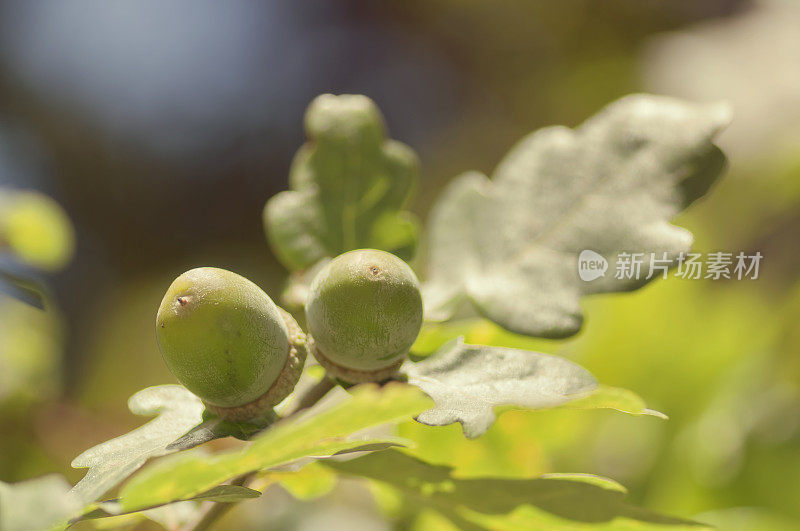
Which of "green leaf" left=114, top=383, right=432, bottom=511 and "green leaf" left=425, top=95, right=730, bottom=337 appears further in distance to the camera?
"green leaf" left=425, top=95, right=730, bottom=337

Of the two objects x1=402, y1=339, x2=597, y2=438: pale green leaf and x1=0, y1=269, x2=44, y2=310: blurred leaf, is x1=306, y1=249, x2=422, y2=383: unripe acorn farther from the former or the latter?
x1=0, y1=269, x2=44, y2=310: blurred leaf

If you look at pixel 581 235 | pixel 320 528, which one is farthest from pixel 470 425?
pixel 320 528

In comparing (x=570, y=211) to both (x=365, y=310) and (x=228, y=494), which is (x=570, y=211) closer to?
(x=365, y=310)

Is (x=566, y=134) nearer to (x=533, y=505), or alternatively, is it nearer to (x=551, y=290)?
(x=551, y=290)

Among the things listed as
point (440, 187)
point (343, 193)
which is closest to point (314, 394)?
point (343, 193)

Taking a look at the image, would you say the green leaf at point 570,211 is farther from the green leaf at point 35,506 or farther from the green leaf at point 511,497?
the green leaf at point 35,506

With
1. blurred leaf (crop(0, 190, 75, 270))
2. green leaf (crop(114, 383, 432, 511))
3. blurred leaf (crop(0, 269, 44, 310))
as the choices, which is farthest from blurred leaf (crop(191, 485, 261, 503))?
blurred leaf (crop(0, 190, 75, 270))
